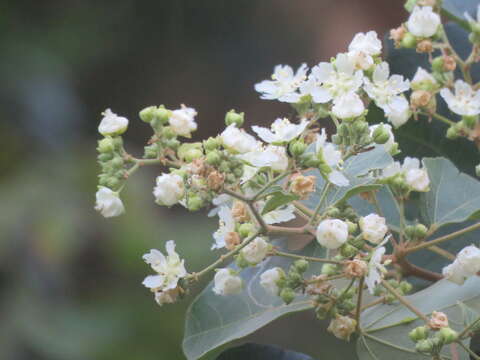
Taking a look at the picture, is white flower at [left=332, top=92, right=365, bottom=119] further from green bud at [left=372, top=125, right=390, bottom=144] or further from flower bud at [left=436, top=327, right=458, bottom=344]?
flower bud at [left=436, top=327, right=458, bottom=344]

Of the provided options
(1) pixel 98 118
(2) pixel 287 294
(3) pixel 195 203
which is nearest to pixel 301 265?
(2) pixel 287 294

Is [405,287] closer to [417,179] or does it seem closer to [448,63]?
[417,179]

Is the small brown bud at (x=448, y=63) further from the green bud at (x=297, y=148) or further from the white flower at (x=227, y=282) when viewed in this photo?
the white flower at (x=227, y=282)

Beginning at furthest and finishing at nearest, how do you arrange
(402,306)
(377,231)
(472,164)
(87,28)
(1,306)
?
(87,28) → (1,306) → (472,164) → (402,306) → (377,231)

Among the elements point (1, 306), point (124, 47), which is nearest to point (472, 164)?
point (1, 306)

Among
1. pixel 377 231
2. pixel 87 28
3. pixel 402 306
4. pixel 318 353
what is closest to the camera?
pixel 377 231

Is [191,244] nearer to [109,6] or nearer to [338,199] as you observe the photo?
[109,6]
